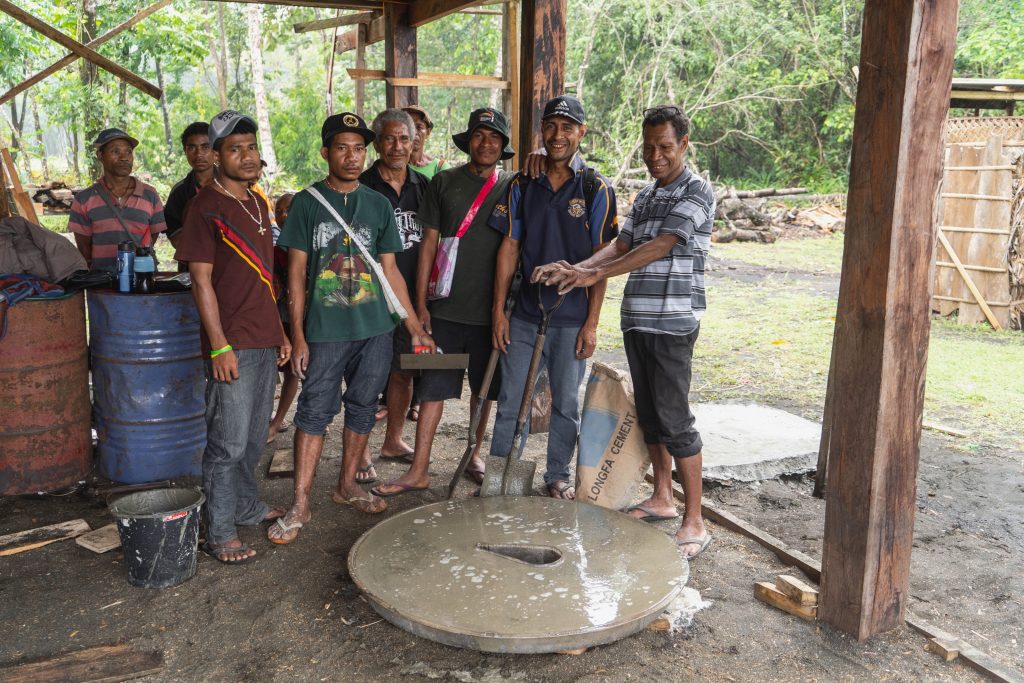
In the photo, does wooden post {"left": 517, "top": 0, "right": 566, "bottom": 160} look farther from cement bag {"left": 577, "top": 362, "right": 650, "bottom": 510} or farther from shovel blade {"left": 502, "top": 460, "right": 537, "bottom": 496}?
shovel blade {"left": 502, "top": 460, "right": 537, "bottom": 496}

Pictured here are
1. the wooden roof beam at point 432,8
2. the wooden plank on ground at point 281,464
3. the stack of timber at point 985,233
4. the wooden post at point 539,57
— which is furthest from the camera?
the stack of timber at point 985,233

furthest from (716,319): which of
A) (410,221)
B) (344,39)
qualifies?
(410,221)

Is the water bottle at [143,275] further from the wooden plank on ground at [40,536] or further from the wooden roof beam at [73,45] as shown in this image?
the wooden roof beam at [73,45]

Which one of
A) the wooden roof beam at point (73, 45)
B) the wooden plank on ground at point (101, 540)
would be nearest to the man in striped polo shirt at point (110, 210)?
the wooden roof beam at point (73, 45)

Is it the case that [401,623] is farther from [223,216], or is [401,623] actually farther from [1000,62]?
[1000,62]

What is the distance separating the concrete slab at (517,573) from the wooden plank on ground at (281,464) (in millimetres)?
1283

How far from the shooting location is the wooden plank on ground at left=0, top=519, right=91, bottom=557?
141 inches

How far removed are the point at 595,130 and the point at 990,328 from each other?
40.4ft

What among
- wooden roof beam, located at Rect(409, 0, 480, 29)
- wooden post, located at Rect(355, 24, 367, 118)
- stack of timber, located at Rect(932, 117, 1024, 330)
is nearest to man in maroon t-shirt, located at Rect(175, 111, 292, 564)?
wooden roof beam, located at Rect(409, 0, 480, 29)

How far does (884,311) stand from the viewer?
275 cm

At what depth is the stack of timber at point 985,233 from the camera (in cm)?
892

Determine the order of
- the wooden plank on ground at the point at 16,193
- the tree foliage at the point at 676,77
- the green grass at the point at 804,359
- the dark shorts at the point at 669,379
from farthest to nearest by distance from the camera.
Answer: the tree foliage at the point at 676,77 < the wooden plank on ground at the point at 16,193 < the green grass at the point at 804,359 < the dark shorts at the point at 669,379

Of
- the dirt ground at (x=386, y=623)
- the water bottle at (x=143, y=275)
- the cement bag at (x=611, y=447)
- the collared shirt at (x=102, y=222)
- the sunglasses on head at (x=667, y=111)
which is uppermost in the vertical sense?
the sunglasses on head at (x=667, y=111)

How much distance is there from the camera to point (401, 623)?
2.75 meters
